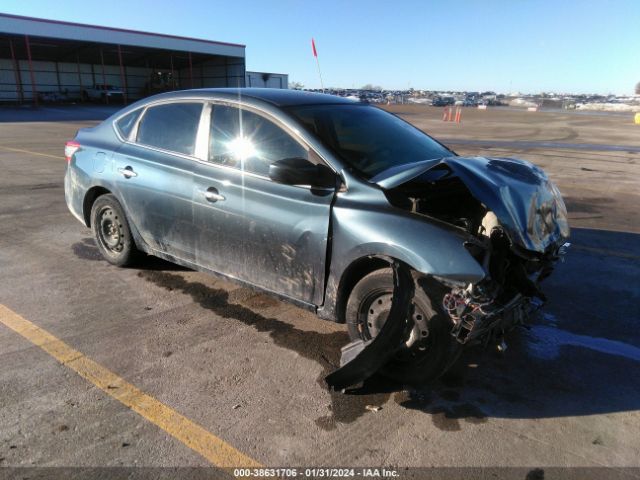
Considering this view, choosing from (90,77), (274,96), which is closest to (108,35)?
(90,77)

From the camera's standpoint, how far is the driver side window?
11.6ft

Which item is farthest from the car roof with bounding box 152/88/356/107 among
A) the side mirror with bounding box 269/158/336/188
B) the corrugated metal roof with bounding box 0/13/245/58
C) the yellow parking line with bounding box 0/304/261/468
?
the corrugated metal roof with bounding box 0/13/245/58

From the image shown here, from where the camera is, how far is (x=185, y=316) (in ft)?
13.2

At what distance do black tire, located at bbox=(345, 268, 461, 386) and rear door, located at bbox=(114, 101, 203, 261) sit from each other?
1.63 m

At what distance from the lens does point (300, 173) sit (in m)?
3.17

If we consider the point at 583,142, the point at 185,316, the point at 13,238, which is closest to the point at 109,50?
the point at 583,142

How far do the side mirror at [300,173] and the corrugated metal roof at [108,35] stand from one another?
138ft

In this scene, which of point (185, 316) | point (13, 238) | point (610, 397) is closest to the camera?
point (610, 397)

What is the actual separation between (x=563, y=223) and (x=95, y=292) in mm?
3995

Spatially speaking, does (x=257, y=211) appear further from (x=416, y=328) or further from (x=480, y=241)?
(x=480, y=241)

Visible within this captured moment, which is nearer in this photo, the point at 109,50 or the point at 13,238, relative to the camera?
the point at 13,238

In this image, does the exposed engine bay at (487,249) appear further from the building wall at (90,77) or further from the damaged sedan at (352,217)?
the building wall at (90,77)

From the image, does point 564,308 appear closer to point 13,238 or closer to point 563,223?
point 563,223

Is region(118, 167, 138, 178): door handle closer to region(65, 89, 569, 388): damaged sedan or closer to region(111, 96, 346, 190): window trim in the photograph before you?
region(65, 89, 569, 388): damaged sedan
